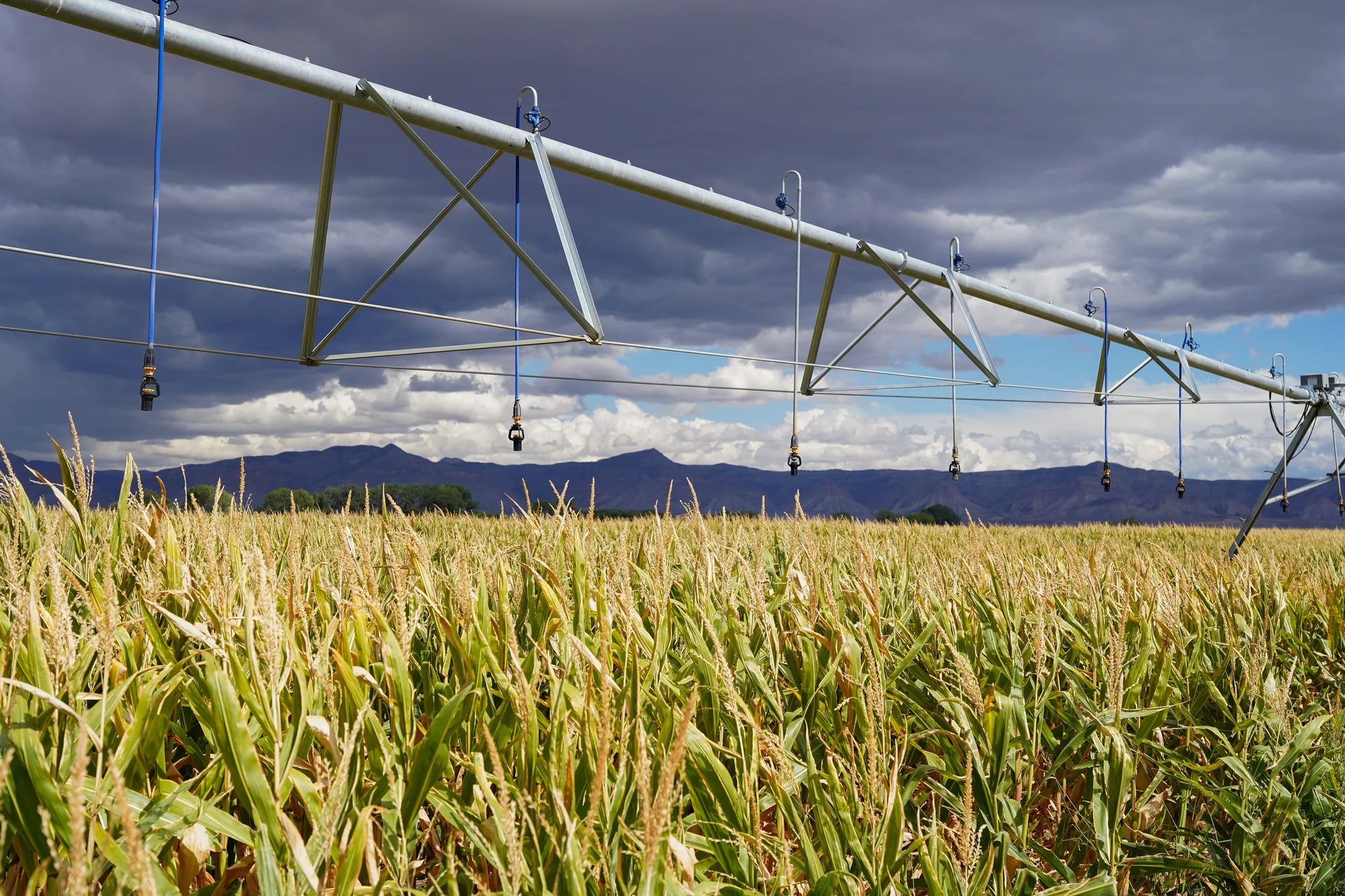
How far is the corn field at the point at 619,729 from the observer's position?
5.01 ft

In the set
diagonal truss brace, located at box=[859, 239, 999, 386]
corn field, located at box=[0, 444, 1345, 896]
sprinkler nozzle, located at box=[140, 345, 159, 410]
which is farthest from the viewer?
diagonal truss brace, located at box=[859, 239, 999, 386]

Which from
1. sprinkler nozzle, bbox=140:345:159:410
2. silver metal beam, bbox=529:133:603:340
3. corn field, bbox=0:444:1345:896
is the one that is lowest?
corn field, bbox=0:444:1345:896

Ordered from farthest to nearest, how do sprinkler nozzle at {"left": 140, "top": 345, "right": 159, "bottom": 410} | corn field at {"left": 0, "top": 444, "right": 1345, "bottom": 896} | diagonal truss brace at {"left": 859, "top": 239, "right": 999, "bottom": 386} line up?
diagonal truss brace at {"left": 859, "top": 239, "right": 999, "bottom": 386}, sprinkler nozzle at {"left": 140, "top": 345, "right": 159, "bottom": 410}, corn field at {"left": 0, "top": 444, "right": 1345, "bottom": 896}

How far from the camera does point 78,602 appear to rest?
9.48 feet

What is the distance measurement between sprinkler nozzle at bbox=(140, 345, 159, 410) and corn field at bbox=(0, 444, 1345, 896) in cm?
83

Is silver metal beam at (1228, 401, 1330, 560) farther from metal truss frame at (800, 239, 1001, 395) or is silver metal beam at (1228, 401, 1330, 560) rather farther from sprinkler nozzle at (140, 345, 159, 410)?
sprinkler nozzle at (140, 345, 159, 410)

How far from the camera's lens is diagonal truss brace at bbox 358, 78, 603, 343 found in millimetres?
5484

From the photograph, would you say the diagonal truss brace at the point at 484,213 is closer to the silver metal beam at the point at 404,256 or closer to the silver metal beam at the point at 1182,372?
the silver metal beam at the point at 404,256

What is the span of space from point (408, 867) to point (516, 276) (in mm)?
4912

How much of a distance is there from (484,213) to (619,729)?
4.58 metres

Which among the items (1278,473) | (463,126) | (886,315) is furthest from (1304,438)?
(463,126)

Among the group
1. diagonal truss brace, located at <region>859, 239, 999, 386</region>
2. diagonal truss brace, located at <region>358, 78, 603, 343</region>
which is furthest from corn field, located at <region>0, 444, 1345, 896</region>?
diagonal truss brace, located at <region>859, 239, 999, 386</region>

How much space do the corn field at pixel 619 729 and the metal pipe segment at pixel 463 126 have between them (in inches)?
106

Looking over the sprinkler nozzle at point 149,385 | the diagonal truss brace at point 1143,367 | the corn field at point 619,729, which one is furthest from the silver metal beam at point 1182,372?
the sprinkler nozzle at point 149,385
